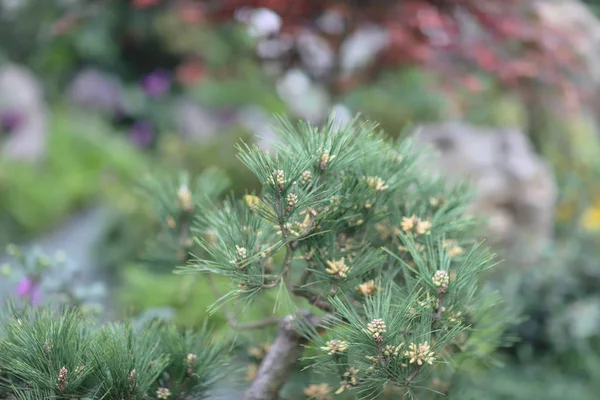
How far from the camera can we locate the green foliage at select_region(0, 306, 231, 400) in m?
1.04

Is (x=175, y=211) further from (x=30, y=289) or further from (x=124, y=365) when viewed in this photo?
(x=30, y=289)

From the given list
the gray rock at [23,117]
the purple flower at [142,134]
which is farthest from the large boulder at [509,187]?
the purple flower at [142,134]

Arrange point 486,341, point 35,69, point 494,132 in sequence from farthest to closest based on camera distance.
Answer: point 35,69 → point 494,132 → point 486,341

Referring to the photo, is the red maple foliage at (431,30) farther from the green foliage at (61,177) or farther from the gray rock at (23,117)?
the gray rock at (23,117)

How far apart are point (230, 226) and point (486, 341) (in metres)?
0.67

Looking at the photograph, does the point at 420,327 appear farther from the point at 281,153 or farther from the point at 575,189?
the point at 575,189

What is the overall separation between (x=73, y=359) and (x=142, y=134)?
729 centimetres

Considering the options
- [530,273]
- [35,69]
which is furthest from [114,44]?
[530,273]

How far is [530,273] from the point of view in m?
3.37

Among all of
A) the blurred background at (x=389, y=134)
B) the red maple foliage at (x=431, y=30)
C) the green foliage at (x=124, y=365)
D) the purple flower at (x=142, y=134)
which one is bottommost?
the purple flower at (x=142, y=134)

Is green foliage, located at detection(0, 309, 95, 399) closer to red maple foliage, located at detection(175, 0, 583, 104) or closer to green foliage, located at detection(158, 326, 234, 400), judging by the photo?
green foliage, located at detection(158, 326, 234, 400)

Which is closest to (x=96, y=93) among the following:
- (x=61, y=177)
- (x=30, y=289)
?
(x=61, y=177)

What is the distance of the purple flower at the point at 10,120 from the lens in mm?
6629

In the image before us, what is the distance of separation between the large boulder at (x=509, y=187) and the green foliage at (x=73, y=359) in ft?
9.48
